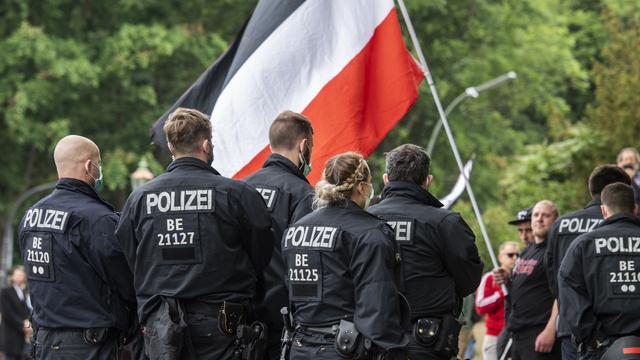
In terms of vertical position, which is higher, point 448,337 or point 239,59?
point 239,59

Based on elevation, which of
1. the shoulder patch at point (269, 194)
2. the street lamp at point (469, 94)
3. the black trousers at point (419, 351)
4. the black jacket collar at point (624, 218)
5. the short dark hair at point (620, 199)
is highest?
the street lamp at point (469, 94)

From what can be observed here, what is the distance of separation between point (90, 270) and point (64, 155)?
0.83 m

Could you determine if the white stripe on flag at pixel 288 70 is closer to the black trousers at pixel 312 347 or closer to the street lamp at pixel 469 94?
the black trousers at pixel 312 347

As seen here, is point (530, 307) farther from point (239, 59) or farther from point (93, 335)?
point (93, 335)

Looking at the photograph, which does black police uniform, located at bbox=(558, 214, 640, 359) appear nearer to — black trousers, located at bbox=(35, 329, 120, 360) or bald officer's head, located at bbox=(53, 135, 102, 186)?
black trousers, located at bbox=(35, 329, 120, 360)

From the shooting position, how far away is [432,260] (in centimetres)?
853

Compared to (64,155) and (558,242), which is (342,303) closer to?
(64,155)

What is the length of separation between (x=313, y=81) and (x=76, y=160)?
3022 mm

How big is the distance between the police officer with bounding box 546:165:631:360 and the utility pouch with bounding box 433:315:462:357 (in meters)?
1.92

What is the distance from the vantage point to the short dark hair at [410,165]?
868 centimetres

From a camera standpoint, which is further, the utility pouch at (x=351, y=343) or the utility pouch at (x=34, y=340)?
the utility pouch at (x=34, y=340)

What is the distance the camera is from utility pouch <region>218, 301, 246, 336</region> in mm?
7672

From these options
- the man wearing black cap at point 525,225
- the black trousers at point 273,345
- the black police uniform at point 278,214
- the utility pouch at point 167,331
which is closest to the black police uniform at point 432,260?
the black police uniform at point 278,214

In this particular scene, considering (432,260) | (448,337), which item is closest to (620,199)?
(432,260)
